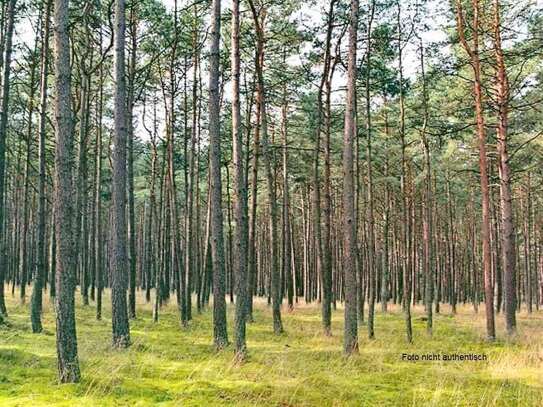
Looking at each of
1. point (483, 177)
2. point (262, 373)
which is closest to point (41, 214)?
point (262, 373)

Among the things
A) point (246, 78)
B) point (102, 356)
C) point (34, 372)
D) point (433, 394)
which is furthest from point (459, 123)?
point (34, 372)

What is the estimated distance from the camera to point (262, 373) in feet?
29.7

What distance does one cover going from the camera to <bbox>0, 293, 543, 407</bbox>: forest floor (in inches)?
288

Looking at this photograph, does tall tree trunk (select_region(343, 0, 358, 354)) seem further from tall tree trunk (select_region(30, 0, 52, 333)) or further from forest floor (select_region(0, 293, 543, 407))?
tall tree trunk (select_region(30, 0, 52, 333))

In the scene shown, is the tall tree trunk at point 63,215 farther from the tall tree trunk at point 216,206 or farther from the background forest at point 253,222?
the tall tree trunk at point 216,206

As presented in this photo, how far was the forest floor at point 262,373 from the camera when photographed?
732 centimetres

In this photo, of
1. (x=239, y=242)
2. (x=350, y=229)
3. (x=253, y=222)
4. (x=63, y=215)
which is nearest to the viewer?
(x=63, y=215)

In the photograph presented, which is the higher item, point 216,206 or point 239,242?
point 216,206

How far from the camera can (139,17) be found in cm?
1942

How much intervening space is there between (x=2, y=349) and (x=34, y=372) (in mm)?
1843

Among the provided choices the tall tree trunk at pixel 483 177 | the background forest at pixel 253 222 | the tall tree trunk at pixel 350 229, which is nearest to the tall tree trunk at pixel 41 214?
the background forest at pixel 253 222

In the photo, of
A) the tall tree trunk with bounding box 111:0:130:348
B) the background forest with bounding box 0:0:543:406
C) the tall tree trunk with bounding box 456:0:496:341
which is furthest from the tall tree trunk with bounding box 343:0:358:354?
the tall tree trunk with bounding box 456:0:496:341

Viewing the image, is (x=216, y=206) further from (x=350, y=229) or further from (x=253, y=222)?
(x=253, y=222)

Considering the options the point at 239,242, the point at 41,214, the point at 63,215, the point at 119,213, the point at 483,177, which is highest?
the point at 483,177
